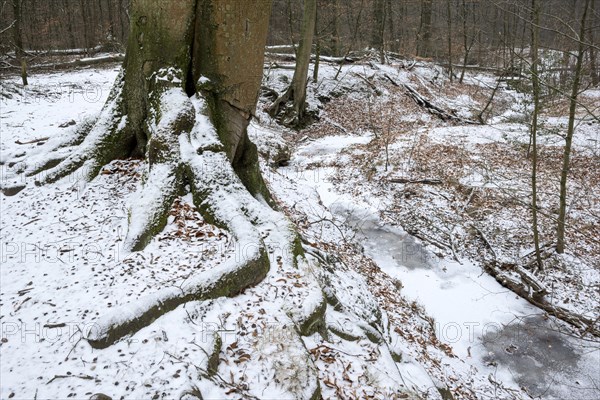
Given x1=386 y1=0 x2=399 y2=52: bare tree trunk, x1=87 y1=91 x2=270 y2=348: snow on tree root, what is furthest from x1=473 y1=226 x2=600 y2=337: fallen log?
x1=386 y1=0 x2=399 y2=52: bare tree trunk

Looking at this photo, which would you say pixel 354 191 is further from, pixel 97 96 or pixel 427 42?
pixel 427 42

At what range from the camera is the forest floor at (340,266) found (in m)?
2.89

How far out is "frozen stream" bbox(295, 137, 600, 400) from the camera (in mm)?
5770

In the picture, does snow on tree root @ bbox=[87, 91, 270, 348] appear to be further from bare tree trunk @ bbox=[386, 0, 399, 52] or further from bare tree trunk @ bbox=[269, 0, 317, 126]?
bare tree trunk @ bbox=[386, 0, 399, 52]

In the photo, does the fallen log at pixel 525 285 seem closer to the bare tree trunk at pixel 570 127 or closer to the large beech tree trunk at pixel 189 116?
the bare tree trunk at pixel 570 127

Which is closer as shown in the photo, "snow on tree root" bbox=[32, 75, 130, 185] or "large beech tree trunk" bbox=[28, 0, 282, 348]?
"large beech tree trunk" bbox=[28, 0, 282, 348]

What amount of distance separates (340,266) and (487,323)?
130 inches

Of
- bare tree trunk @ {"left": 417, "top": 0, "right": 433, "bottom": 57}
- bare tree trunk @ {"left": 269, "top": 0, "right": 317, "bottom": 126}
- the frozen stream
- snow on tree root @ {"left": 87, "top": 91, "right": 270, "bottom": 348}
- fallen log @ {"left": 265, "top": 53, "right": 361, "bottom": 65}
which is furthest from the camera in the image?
bare tree trunk @ {"left": 417, "top": 0, "right": 433, "bottom": 57}

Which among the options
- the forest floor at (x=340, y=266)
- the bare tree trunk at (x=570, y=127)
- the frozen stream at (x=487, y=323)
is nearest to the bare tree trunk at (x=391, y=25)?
the forest floor at (x=340, y=266)

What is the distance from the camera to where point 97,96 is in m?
11.0

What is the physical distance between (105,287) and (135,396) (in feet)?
3.99

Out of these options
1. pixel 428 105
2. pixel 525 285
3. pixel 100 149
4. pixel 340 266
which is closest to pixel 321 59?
pixel 428 105

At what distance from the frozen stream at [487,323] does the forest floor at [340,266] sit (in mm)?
32

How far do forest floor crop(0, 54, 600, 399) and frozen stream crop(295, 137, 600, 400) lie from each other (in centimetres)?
3
